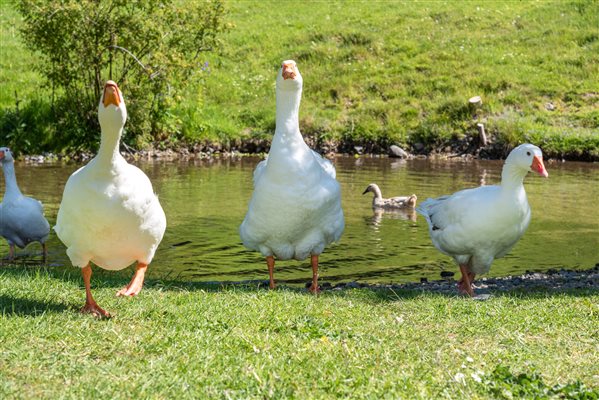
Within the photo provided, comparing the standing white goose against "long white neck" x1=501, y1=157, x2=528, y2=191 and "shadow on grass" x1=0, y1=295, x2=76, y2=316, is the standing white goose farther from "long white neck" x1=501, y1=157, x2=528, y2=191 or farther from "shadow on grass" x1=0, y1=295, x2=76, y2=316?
"shadow on grass" x1=0, y1=295, x2=76, y2=316

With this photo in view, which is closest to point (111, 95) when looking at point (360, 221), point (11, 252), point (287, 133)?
point (287, 133)

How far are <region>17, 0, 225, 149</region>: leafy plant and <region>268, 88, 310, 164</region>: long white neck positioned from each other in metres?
15.6

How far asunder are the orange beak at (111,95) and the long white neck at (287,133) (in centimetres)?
274

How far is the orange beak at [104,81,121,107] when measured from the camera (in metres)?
7.55

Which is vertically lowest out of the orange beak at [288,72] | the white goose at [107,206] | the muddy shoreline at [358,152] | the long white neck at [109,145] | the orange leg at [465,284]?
the orange leg at [465,284]

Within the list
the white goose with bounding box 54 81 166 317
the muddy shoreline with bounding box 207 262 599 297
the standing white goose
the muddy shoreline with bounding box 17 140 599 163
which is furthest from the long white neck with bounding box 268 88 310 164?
the muddy shoreline with bounding box 17 140 599 163

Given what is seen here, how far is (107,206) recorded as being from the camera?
302 inches

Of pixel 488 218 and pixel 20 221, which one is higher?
pixel 488 218

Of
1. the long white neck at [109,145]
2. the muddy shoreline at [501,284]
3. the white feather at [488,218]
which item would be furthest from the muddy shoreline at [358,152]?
the long white neck at [109,145]

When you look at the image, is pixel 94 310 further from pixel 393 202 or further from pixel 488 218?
pixel 393 202

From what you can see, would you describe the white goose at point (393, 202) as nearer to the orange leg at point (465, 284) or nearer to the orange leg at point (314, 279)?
the orange leg at point (465, 284)

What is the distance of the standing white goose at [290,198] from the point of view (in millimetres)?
9945

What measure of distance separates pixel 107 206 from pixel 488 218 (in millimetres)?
4995

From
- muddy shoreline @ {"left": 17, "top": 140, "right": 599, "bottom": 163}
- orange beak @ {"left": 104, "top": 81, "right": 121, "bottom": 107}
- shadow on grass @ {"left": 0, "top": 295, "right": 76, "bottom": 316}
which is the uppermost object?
orange beak @ {"left": 104, "top": 81, "right": 121, "bottom": 107}
